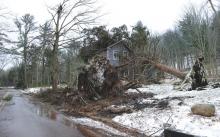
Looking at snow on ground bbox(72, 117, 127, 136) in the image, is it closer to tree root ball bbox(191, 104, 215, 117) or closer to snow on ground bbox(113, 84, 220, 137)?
snow on ground bbox(113, 84, 220, 137)

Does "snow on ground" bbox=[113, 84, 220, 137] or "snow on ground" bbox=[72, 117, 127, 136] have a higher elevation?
"snow on ground" bbox=[113, 84, 220, 137]

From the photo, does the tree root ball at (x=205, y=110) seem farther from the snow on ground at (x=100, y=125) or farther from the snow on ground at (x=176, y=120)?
the snow on ground at (x=100, y=125)

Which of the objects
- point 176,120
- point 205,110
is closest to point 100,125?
point 176,120

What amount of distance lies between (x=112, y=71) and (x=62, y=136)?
10127 mm

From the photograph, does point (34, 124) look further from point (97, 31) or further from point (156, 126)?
point (97, 31)

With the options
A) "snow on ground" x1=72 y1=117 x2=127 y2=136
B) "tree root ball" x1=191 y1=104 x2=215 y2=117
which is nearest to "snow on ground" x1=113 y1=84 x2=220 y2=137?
"tree root ball" x1=191 y1=104 x2=215 y2=117

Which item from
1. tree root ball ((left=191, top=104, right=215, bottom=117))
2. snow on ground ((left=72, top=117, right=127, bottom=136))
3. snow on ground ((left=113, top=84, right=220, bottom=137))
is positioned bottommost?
snow on ground ((left=72, top=117, right=127, bottom=136))

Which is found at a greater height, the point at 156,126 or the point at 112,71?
the point at 112,71

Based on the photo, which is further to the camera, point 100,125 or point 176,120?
point 100,125

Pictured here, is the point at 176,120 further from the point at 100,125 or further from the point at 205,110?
the point at 100,125

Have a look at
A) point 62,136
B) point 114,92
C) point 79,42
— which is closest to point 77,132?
point 62,136

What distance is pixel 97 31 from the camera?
48.2m

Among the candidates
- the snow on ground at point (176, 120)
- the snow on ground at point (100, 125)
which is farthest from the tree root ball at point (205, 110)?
the snow on ground at point (100, 125)

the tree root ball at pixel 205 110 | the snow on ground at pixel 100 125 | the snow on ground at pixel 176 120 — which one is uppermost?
the tree root ball at pixel 205 110
